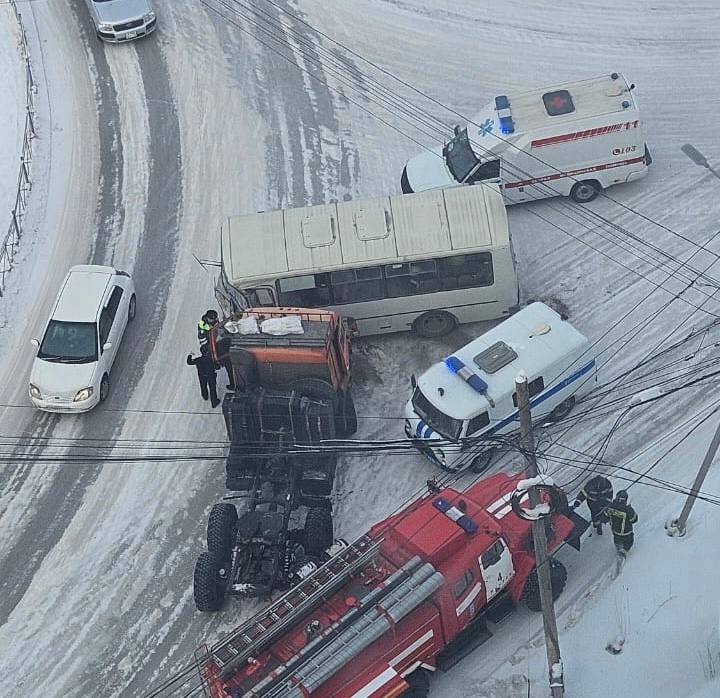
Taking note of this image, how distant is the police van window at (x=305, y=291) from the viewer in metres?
22.2

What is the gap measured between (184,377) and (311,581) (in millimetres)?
7577

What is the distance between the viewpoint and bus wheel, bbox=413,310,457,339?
22859 millimetres

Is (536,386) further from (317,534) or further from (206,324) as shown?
(206,324)

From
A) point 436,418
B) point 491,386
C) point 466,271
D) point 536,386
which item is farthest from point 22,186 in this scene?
point 536,386

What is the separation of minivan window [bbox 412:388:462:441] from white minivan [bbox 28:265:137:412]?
6631 mm

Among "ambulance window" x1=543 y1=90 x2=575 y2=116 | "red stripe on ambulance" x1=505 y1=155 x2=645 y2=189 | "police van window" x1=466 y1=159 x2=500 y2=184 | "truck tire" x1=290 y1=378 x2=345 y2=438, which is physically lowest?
"truck tire" x1=290 y1=378 x2=345 y2=438

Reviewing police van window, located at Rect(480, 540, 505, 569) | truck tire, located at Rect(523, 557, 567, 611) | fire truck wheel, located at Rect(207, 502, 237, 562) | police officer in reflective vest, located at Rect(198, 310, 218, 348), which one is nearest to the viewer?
police van window, located at Rect(480, 540, 505, 569)

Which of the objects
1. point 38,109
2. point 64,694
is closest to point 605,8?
point 38,109

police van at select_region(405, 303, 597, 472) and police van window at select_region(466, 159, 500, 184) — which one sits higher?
police van window at select_region(466, 159, 500, 184)

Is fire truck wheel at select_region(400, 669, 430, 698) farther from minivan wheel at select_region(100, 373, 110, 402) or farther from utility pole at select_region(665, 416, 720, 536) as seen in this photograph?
minivan wheel at select_region(100, 373, 110, 402)

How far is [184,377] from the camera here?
76.4 feet

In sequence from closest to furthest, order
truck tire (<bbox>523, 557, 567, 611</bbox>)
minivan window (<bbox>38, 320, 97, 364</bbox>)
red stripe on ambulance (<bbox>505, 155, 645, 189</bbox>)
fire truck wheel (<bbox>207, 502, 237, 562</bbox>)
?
truck tire (<bbox>523, 557, 567, 611</bbox>) → fire truck wheel (<bbox>207, 502, 237, 562</bbox>) → minivan window (<bbox>38, 320, 97, 364</bbox>) → red stripe on ambulance (<bbox>505, 155, 645, 189</bbox>)

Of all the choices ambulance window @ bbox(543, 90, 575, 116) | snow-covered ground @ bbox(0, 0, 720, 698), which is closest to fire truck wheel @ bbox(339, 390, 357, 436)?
snow-covered ground @ bbox(0, 0, 720, 698)

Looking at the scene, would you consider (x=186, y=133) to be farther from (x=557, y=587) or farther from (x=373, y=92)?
(x=557, y=587)
